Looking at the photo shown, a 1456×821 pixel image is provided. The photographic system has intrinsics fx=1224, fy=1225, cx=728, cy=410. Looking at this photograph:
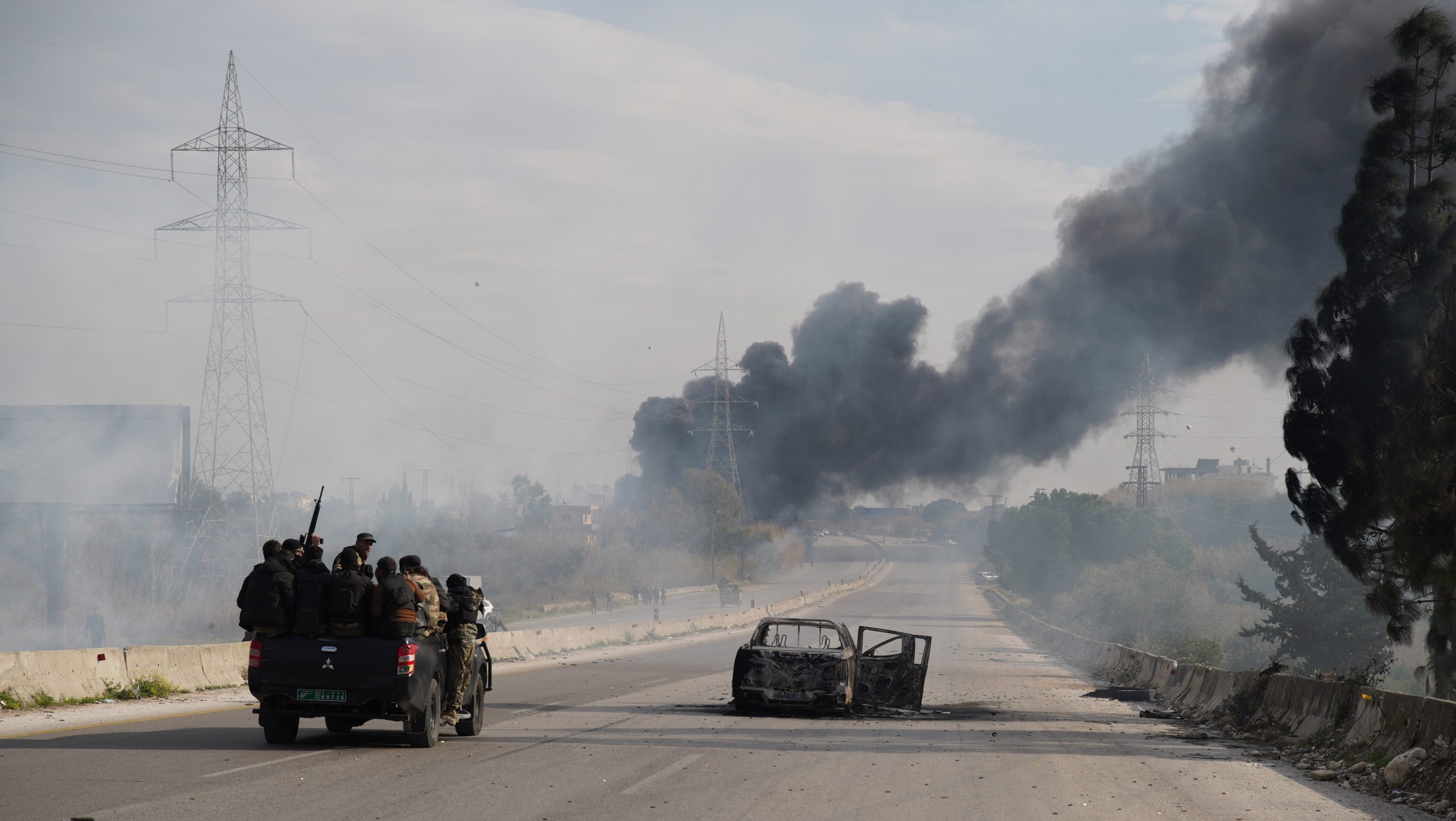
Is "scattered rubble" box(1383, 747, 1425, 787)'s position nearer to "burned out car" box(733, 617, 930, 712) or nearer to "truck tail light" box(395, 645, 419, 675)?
"burned out car" box(733, 617, 930, 712)

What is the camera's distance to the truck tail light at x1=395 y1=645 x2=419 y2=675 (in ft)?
36.4

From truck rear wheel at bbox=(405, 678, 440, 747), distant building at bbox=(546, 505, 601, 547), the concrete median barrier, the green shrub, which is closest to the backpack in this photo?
truck rear wheel at bbox=(405, 678, 440, 747)

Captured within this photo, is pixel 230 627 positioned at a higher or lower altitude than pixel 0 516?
lower

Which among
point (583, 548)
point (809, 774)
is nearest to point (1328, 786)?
point (809, 774)

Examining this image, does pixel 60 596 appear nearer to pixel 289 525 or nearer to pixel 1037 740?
pixel 1037 740

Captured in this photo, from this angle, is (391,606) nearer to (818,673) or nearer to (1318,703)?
(818,673)

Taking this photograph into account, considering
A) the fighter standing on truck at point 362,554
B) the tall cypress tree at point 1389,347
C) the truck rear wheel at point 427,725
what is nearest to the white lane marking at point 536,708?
the truck rear wheel at point 427,725

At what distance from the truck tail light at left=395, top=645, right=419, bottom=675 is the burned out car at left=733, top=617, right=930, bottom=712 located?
622cm

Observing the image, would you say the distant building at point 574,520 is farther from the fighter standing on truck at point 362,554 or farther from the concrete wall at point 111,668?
the fighter standing on truck at point 362,554

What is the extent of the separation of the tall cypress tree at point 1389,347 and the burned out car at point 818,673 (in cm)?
916

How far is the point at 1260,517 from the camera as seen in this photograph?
149 meters

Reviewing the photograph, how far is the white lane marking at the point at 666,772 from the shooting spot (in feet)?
30.8

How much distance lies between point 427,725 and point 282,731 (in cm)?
138

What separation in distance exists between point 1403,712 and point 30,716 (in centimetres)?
→ 1462
